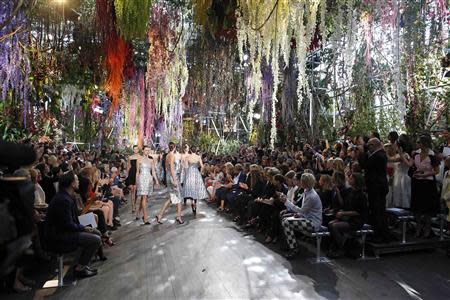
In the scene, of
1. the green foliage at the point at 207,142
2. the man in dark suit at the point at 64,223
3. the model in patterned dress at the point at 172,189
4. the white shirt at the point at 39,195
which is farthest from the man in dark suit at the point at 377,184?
the green foliage at the point at 207,142

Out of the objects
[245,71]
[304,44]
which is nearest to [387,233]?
[304,44]

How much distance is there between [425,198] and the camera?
5395mm

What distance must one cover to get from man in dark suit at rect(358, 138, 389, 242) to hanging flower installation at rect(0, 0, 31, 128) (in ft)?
18.2

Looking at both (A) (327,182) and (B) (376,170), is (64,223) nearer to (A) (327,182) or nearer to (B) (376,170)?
(A) (327,182)

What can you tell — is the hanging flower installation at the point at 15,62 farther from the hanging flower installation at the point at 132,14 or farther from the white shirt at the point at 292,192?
the white shirt at the point at 292,192

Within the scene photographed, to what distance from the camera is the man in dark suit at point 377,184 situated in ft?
16.5

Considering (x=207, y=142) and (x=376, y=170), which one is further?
(x=207, y=142)

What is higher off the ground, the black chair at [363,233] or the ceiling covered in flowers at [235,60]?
the ceiling covered in flowers at [235,60]

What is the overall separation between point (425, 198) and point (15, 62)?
Answer: 7.17 m

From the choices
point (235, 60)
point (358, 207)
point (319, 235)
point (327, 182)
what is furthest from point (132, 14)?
point (235, 60)

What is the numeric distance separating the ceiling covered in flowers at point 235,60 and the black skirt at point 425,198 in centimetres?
130

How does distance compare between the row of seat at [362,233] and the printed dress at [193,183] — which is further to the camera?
the printed dress at [193,183]

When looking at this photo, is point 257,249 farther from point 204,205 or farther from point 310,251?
point 204,205

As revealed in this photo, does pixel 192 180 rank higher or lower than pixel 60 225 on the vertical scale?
higher
